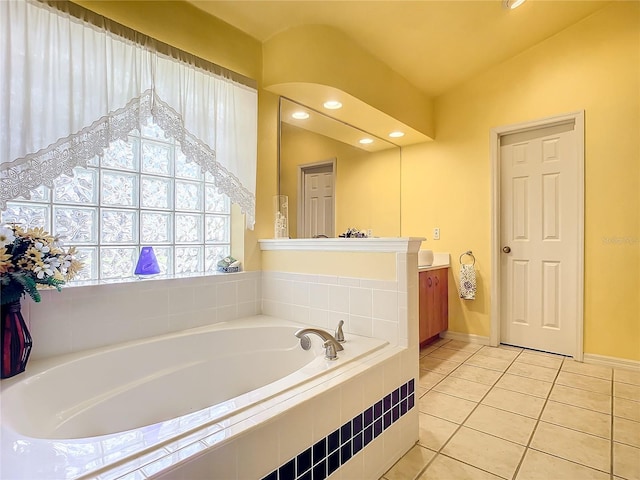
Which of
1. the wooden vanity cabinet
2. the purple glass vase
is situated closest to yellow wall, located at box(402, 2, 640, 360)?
the wooden vanity cabinet

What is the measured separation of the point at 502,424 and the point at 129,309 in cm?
216

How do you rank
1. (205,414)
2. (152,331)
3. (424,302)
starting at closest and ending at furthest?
(205,414), (152,331), (424,302)

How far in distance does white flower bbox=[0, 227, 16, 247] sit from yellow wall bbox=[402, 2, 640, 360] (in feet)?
11.1

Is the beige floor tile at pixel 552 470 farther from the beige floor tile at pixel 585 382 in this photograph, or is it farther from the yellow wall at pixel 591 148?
the yellow wall at pixel 591 148

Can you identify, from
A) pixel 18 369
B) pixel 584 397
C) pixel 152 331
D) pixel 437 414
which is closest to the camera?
pixel 18 369

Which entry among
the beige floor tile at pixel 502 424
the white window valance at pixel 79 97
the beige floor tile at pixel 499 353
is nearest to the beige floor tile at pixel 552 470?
the beige floor tile at pixel 502 424

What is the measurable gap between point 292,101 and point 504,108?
2040 millimetres

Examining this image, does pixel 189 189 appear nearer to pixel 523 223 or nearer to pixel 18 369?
pixel 18 369

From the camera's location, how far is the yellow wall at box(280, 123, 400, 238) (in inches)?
107

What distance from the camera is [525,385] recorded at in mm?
2457

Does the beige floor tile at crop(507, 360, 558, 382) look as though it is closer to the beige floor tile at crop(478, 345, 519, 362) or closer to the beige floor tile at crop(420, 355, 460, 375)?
the beige floor tile at crop(478, 345, 519, 362)

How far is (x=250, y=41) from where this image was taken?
2.45 meters

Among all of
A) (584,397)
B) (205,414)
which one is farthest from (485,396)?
(205,414)

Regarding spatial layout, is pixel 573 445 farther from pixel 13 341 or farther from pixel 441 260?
pixel 13 341
